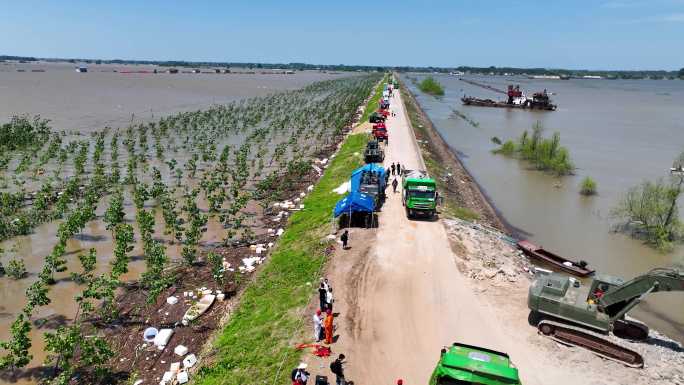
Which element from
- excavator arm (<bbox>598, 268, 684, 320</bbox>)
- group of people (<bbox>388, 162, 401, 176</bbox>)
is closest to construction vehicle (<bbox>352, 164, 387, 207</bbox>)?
group of people (<bbox>388, 162, 401, 176</bbox>)

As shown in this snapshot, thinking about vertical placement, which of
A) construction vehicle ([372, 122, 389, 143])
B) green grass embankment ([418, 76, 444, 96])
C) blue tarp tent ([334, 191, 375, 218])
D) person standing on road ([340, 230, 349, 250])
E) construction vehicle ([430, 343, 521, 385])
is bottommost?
person standing on road ([340, 230, 349, 250])

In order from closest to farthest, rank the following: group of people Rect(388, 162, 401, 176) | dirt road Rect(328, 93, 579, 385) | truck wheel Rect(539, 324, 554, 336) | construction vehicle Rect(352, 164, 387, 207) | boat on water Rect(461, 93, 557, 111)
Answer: dirt road Rect(328, 93, 579, 385), truck wheel Rect(539, 324, 554, 336), construction vehicle Rect(352, 164, 387, 207), group of people Rect(388, 162, 401, 176), boat on water Rect(461, 93, 557, 111)

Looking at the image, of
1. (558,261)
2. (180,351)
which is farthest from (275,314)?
(558,261)

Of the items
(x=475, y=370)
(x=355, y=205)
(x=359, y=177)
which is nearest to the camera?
(x=475, y=370)

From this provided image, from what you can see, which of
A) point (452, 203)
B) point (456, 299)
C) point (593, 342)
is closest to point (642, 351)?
point (593, 342)

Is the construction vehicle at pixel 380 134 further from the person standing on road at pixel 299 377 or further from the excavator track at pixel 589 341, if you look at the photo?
the person standing on road at pixel 299 377

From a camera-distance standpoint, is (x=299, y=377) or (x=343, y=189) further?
(x=343, y=189)

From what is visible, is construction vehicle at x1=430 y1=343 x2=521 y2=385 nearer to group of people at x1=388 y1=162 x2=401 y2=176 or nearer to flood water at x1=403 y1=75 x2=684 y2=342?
flood water at x1=403 y1=75 x2=684 y2=342

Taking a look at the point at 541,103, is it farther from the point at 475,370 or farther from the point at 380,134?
the point at 475,370
